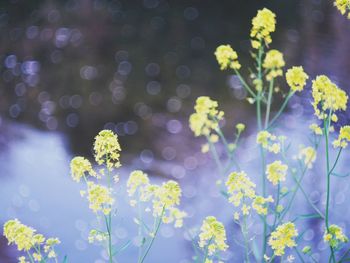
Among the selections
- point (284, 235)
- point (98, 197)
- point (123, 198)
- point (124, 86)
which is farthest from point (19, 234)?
point (124, 86)

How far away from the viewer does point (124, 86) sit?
3832 millimetres

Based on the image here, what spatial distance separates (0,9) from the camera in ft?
17.7

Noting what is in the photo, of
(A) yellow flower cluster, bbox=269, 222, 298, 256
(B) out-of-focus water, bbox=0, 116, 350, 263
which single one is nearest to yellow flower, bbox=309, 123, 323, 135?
(A) yellow flower cluster, bbox=269, 222, 298, 256

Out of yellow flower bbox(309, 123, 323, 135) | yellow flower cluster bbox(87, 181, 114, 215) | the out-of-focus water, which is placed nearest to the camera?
yellow flower cluster bbox(87, 181, 114, 215)

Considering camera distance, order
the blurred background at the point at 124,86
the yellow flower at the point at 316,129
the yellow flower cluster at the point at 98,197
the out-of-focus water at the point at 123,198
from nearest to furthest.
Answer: the yellow flower cluster at the point at 98,197 < the yellow flower at the point at 316,129 < the out-of-focus water at the point at 123,198 < the blurred background at the point at 124,86

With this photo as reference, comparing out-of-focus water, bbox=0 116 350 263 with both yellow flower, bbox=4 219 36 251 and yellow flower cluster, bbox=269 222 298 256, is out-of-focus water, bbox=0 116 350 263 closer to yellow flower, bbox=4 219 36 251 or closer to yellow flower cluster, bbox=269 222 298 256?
yellow flower cluster, bbox=269 222 298 256

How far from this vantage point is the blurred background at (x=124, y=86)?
2.66m

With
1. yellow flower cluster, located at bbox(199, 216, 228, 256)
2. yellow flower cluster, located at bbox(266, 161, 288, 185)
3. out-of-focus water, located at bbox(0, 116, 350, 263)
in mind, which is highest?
out-of-focus water, located at bbox(0, 116, 350, 263)

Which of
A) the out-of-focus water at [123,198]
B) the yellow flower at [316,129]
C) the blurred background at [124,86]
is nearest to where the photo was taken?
the yellow flower at [316,129]

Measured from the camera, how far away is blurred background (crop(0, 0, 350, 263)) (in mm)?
2658

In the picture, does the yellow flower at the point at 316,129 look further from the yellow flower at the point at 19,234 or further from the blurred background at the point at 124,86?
the blurred background at the point at 124,86

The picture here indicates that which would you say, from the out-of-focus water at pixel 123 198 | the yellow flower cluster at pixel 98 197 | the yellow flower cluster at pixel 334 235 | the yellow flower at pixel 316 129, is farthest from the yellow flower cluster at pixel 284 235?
the out-of-focus water at pixel 123 198

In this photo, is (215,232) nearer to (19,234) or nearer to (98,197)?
(98,197)

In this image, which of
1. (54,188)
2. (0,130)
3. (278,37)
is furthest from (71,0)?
(54,188)
